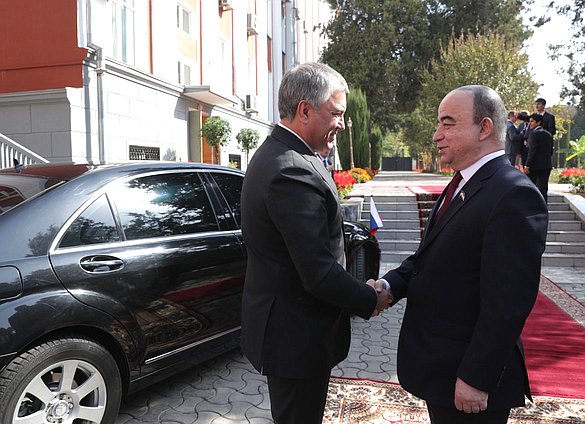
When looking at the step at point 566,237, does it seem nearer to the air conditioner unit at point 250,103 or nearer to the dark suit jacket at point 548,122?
the dark suit jacket at point 548,122

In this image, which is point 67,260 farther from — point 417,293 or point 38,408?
point 417,293

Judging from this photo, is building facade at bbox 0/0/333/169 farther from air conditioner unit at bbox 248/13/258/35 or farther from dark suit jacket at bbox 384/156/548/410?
dark suit jacket at bbox 384/156/548/410

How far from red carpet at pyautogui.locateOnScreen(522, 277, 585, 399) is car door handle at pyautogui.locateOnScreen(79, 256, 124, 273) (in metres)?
3.02

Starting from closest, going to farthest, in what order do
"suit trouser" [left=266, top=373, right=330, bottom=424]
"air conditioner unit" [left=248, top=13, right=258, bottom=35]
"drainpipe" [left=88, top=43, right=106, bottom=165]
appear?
"suit trouser" [left=266, top=373, right=330, bottom=424] < "drainpipe" [left=88, top=43, right=106, bottom=165] < "air conditioner unit" [left=248, top=13, right=258, bottom=35]

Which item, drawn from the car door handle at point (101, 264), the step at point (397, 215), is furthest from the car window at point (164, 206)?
the step at point (397, 215)

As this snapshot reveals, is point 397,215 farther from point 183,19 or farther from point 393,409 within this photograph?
point 183,19

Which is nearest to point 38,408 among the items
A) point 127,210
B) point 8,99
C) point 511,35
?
point 127,210

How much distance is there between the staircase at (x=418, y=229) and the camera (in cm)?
877

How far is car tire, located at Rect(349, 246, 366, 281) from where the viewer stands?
5.09 meters

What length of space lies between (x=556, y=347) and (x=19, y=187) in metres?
4.58

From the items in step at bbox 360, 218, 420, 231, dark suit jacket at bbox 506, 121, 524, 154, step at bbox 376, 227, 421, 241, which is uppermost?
dark suit jacket at bbox 506, 121, 524, 154

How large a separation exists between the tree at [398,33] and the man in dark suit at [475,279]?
95.6ft

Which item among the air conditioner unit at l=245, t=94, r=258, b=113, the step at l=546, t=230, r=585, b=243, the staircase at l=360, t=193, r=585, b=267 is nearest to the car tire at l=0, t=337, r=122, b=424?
the staircase at l=360, t=193, r=585, b=267

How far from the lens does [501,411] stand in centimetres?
173
